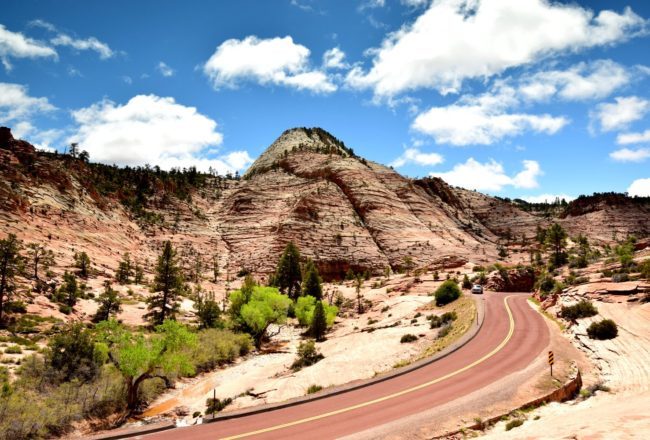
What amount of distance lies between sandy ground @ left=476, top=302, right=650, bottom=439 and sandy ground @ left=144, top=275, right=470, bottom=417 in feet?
33.0

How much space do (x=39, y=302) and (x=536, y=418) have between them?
47740 millimetres

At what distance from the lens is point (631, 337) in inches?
874

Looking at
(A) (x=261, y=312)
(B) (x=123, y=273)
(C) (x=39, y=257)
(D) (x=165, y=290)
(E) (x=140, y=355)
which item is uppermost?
(C) (x=39, y=257)

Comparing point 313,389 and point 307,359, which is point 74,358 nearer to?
point 307,359

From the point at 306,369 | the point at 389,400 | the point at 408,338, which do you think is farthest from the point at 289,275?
the point at 389,400

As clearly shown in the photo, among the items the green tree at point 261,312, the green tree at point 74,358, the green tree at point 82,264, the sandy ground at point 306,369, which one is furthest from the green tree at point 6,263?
the green tree at point 261,312

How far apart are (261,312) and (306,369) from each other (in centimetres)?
1724

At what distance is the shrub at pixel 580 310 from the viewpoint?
27.6 m

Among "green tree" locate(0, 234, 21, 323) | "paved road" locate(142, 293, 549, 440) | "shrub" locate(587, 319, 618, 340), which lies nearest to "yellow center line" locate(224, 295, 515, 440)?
"paved road" locate(142, 293, 549, 440)

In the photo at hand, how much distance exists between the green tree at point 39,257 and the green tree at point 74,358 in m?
25.7

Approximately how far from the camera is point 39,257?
50.8 meters

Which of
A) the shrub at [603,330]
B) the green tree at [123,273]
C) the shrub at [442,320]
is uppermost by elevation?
the green tree at [123,273]

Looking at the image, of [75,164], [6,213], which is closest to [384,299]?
[6,213]

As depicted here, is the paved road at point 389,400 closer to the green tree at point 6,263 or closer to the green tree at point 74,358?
the green tree at point 74,358
